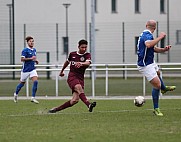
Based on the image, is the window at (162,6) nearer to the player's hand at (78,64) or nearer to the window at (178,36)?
the window at (178,36)

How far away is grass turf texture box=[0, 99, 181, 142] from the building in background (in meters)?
25.3

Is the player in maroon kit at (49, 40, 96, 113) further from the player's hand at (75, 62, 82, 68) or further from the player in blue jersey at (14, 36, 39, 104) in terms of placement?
the player in blue jersey at (14, 36, 39, 104)

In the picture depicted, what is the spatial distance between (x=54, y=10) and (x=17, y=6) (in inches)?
119

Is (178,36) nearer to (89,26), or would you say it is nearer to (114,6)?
(89,26)

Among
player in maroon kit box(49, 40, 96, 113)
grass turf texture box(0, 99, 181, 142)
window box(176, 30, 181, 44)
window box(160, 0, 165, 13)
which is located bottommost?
grass turf texture box(0, 99, 181, 142)

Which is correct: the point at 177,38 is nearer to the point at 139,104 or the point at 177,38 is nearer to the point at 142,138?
the point at 139,104

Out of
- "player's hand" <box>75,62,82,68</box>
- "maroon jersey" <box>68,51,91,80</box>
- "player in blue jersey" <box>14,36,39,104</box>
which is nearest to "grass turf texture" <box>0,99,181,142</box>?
"maroon jersey" <box>68,51,91,80</box>

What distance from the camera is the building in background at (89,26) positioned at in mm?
43156

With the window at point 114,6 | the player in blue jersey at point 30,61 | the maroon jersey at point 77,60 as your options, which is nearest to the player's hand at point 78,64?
the maroon jersey at point 77,60

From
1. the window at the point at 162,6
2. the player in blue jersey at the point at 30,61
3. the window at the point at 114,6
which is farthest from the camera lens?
the window at the point at 114,6

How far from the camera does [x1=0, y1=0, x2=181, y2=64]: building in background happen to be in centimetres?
4316

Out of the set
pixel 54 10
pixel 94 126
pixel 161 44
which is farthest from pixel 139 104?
pixel 54 10

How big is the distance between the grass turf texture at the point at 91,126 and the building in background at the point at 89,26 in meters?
25.3

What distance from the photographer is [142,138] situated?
10.4 meters
